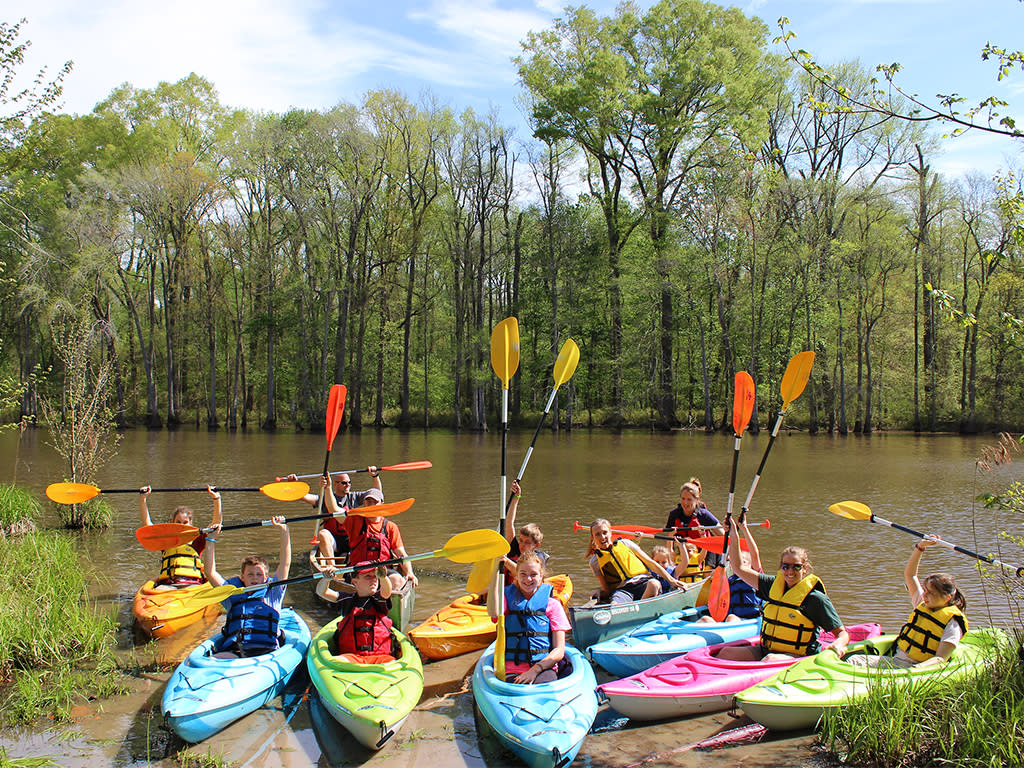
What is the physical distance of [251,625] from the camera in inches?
200

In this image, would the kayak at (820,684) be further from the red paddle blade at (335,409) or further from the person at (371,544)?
the red paddle blade at (335,409)

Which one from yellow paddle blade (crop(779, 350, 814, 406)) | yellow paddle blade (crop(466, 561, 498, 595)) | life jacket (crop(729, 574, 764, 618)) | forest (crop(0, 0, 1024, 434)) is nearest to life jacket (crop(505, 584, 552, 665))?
yellow paddle blade (crop(466, 561, 498, 595))

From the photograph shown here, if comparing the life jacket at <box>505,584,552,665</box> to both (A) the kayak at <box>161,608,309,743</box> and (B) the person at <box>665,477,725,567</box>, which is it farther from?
(B) the person at <box>665,477,725,567</box>

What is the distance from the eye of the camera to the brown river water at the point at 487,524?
13.7 ft

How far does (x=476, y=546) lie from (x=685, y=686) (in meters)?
1.53

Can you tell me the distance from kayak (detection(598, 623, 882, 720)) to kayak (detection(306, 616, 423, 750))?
1.18m

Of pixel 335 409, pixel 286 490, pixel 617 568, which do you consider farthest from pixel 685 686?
pixel 335 409

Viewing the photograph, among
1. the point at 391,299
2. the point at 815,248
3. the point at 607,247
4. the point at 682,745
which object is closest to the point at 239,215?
the point at 391,299

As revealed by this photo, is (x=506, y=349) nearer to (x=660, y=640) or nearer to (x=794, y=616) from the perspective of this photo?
(x=660, y=640)

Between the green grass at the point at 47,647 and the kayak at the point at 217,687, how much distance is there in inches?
27.0

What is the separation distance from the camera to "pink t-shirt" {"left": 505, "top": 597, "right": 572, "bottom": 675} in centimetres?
451

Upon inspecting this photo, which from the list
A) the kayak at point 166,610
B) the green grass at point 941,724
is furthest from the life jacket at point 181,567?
the green grass at point 941,724

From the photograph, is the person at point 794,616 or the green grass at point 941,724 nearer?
the green grass at point 941,724

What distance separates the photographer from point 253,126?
29.6 metres
